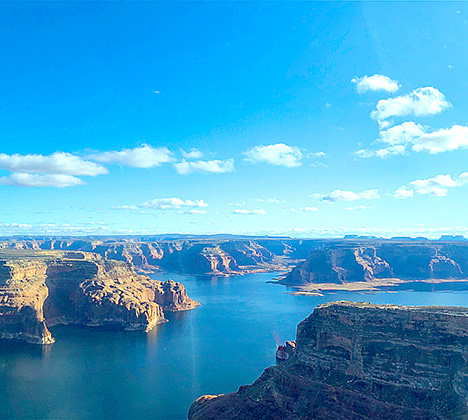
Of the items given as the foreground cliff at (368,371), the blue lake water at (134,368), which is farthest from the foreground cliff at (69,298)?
the foreground cliff at (368,371)

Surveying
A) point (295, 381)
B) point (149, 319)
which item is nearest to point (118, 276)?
point (149, 319)

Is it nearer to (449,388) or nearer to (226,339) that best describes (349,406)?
(449,388)

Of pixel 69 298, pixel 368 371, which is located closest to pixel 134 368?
pixel 69 298

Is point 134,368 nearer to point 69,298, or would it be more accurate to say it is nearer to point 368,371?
point 69,298

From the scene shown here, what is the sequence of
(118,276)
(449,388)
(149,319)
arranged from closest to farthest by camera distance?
(449,388) → (149,319) → (118,276)

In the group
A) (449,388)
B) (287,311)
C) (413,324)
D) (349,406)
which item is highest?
(413,324)

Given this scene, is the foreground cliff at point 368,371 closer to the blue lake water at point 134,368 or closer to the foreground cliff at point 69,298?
the blue lake water at point 134,368
